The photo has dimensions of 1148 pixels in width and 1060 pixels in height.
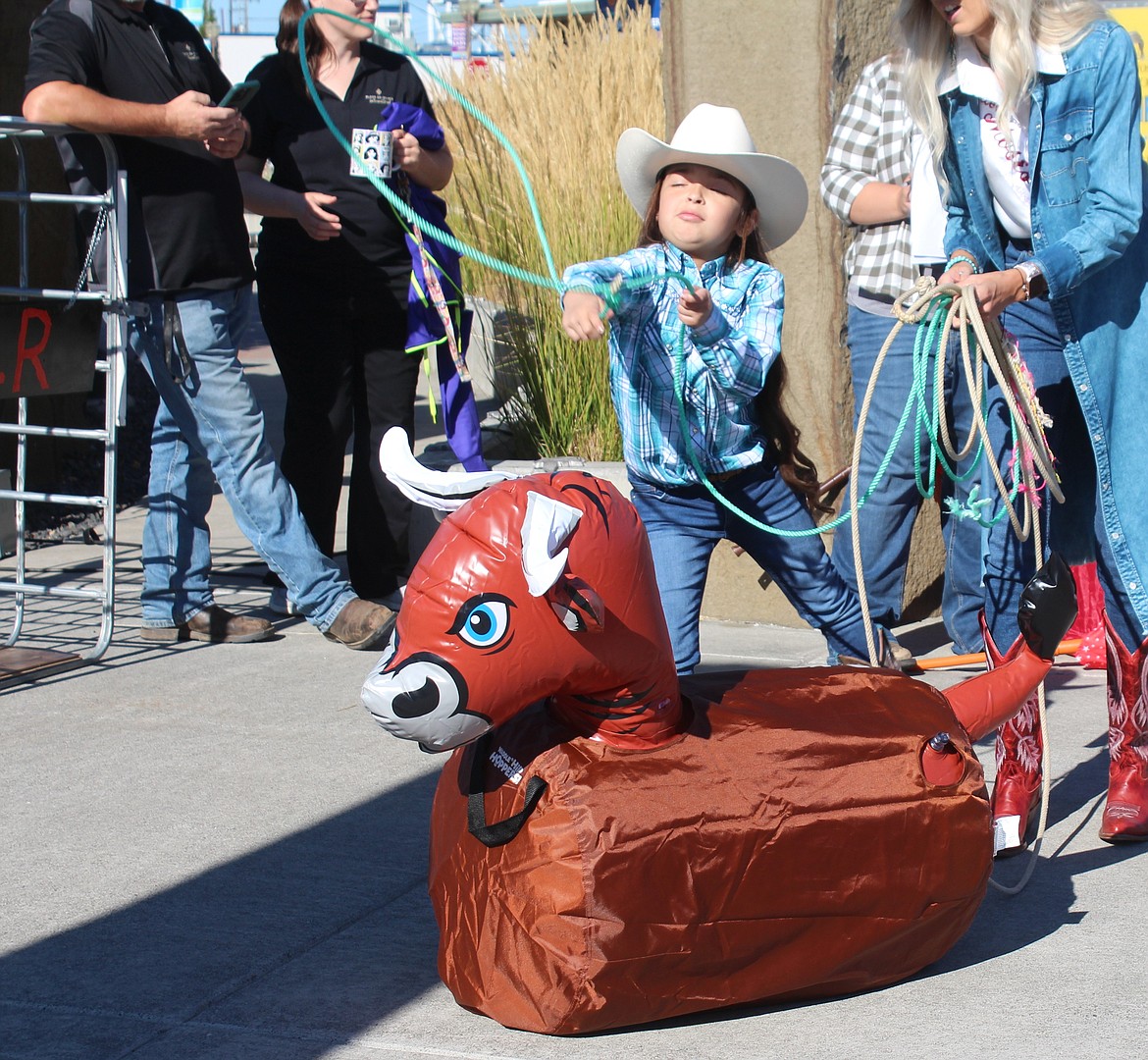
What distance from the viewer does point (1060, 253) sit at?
122 inches

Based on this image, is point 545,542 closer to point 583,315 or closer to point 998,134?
point 583,315

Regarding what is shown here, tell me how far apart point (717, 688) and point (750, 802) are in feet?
1.32

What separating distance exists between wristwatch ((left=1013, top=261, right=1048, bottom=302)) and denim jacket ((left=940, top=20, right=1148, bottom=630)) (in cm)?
1

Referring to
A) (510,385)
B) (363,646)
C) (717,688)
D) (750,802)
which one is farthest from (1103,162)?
(510,385)

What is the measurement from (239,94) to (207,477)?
135 centimetres

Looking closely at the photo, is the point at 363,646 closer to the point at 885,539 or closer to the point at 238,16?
the point at 885,539

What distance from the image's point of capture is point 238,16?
212 feet

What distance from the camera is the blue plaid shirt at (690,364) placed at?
3393 mm

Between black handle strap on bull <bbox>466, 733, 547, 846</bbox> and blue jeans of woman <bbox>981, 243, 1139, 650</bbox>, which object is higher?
blue jeans of woman <bbox>981, 243, 1139, 650</bbox>

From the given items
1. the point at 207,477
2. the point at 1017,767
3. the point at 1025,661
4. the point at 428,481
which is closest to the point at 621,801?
the point at 428,481

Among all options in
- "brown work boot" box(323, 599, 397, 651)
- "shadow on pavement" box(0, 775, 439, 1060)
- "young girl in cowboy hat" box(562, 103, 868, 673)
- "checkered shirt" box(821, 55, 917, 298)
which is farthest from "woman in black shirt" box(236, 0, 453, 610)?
"shadow on pavement" box(0, 775, 439, 1060)

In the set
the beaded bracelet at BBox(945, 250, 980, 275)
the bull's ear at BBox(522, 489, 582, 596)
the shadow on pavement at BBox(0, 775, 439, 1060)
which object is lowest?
the shadow on pavement at BBox(0, 775, 439, 1060)

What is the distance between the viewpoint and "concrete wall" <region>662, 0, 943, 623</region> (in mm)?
5305

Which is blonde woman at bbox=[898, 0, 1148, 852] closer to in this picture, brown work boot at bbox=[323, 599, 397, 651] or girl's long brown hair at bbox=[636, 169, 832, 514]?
girl's long brown hair at bbox=[636, 169, 832, 514]
